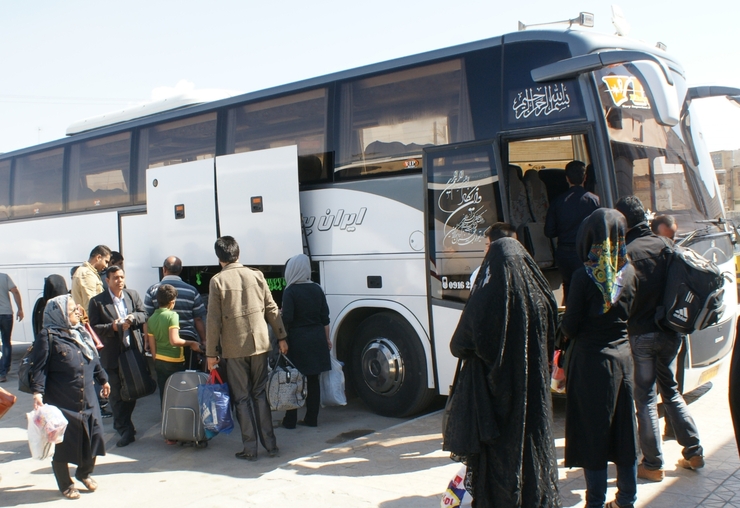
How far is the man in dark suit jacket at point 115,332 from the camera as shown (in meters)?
7.10

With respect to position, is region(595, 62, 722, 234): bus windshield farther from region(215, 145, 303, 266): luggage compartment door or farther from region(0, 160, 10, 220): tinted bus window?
region(0, 160, 10, 220): tinted bus window

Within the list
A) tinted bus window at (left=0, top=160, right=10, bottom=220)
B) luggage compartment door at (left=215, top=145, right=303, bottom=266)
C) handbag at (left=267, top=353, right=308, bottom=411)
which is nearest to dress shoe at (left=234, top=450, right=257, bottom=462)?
handbag at (left=267, top=353, right=308, bottom=411)

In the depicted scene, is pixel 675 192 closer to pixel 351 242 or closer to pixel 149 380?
pixel 351 242

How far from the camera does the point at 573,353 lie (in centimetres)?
441

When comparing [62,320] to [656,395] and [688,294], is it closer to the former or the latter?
[656,395]

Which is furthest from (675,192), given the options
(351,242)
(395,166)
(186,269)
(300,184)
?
(186,269)

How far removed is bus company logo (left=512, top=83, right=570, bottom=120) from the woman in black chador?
306cm

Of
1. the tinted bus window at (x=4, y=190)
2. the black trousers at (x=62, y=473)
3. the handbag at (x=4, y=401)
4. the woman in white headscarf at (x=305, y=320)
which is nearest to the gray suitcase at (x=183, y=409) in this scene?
the woman in white headscarf at (x=305, y=320)

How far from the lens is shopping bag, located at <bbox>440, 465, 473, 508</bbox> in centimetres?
402

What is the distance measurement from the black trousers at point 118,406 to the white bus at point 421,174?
2.17 m

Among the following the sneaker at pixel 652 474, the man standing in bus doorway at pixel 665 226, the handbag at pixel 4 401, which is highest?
the man standing in bus doorway at pixel 665 226

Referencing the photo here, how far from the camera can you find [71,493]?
561 cm

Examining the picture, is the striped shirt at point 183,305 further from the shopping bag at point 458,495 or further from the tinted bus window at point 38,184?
the tinted bus window at point 38,184

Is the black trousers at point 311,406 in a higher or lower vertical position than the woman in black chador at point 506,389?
lower
